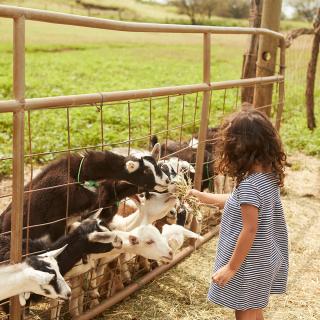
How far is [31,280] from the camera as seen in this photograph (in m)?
3.39

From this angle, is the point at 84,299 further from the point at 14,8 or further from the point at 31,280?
the point at 14,8

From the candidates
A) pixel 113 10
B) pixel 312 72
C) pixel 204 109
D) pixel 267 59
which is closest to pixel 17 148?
pixel 204 109

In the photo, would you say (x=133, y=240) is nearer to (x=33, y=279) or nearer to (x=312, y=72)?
(x=33, y=279)

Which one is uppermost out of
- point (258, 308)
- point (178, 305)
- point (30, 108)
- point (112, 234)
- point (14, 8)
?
point (14, 8)

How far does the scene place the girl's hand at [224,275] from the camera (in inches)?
129

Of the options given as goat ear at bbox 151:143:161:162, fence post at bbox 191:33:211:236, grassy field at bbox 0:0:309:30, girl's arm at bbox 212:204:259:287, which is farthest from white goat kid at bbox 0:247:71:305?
grassy field at bbox 0:0:309:30

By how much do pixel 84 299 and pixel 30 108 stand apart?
188 cm

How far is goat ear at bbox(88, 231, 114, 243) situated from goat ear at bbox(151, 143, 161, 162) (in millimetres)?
1097

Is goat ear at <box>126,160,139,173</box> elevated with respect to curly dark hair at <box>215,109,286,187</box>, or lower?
lower

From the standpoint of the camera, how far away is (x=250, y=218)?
10.5 ft

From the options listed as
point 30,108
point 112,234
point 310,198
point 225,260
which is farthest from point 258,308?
point 310,198

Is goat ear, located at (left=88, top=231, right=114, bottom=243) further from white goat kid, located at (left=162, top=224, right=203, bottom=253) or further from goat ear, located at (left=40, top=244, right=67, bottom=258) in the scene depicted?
white goat kid, located at (left=162, top=224, right=203, bottom=253)

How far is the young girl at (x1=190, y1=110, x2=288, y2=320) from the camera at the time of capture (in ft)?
10.7

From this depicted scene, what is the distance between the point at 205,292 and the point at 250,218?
184cm
